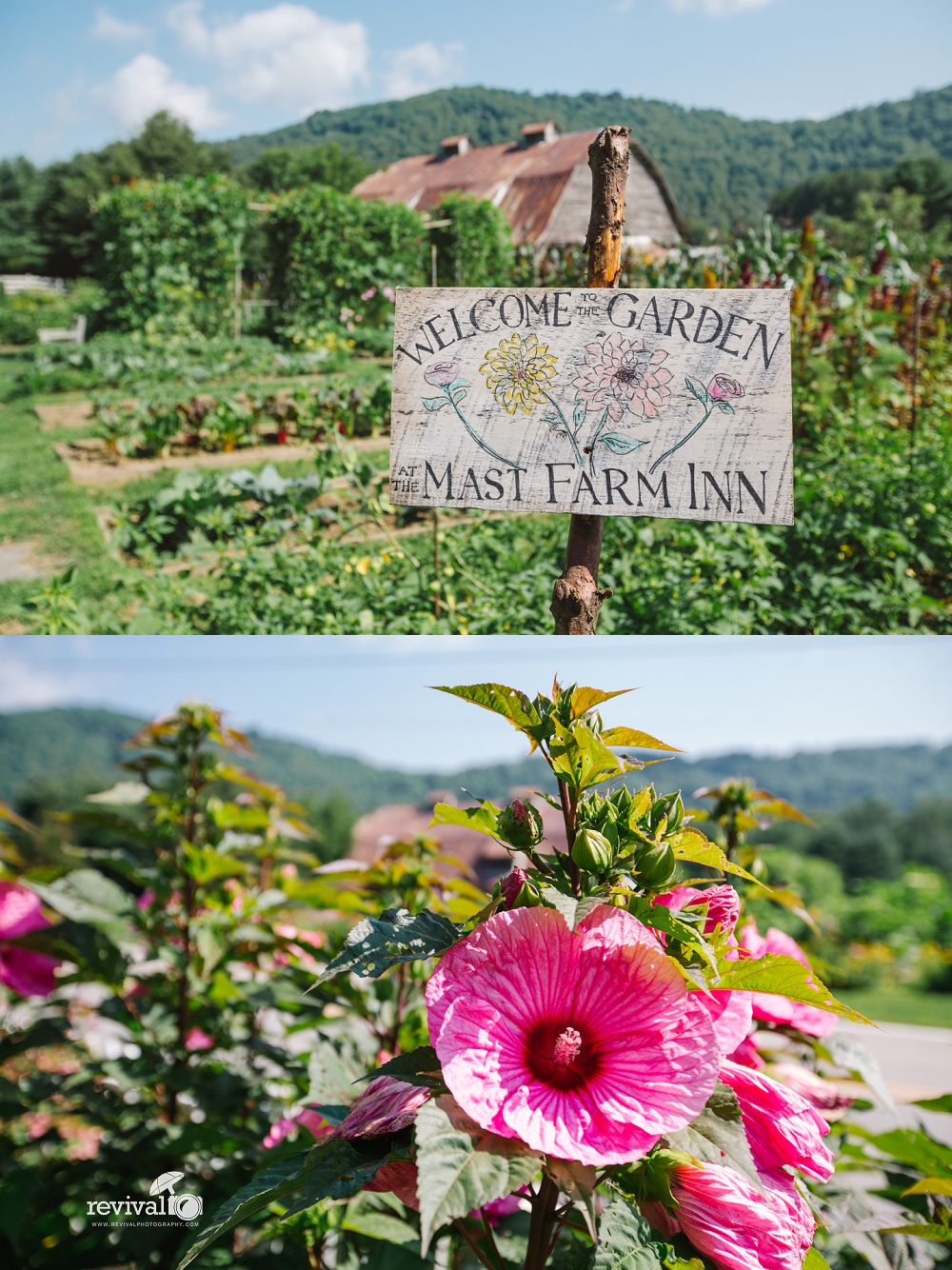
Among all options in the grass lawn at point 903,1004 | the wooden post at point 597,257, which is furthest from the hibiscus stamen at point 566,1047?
the grass lawn at point 903,1004

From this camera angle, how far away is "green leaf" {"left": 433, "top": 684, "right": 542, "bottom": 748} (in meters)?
0.56

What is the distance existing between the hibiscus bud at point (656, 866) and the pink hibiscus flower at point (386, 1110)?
0.18 metres

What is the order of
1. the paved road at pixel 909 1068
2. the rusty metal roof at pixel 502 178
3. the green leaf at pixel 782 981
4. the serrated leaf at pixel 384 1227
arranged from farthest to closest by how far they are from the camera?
1. the rusty metal roof at pixel 502 178
2. the paved road at pixel 909 1068
3. the serrated leaf at pixel 384 1227
4. the green leaf at pixel 782 981

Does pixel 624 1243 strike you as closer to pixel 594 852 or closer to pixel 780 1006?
pixel 594 852

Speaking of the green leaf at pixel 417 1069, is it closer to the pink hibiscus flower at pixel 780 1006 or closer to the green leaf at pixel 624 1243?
the green leaf at pixel 624 1243

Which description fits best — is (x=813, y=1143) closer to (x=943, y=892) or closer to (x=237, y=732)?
(x=237, y=732)

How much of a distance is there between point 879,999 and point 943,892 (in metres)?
0.96

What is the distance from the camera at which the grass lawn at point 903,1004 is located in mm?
2579

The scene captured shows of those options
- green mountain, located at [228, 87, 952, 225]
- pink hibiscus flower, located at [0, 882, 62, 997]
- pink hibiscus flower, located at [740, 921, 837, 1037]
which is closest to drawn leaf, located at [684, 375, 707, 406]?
pink hibiscus flower, located at [740, 921, 837, 1037]

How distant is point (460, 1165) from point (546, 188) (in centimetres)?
937

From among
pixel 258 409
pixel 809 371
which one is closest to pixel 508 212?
pixel 258 409

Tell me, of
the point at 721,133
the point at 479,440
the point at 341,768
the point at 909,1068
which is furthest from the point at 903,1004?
the point at 721,133

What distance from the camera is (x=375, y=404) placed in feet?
15.8

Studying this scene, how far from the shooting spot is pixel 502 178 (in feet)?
30.3
